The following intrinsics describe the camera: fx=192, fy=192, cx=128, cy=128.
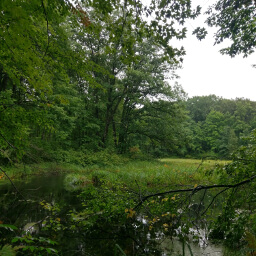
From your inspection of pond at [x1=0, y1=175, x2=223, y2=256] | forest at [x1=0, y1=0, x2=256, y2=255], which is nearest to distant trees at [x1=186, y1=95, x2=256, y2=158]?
forest at [x1=0, y1=0, x2=256, y2=255]

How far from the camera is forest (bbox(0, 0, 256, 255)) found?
2.64 metres

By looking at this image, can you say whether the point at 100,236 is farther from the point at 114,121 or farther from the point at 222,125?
the point at 222,125

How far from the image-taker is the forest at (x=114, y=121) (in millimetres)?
2639

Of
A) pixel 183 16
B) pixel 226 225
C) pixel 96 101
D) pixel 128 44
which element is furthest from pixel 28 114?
pixel 96 101

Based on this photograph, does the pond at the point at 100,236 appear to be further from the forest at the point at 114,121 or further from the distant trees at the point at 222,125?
the distant trees at the point at 222,125

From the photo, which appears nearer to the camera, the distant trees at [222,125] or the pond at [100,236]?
the pond at [100,236]

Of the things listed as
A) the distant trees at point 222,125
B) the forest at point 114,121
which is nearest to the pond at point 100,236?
the forest at point 114,121

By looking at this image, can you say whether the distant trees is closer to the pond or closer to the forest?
the forest

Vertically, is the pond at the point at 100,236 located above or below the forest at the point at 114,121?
below

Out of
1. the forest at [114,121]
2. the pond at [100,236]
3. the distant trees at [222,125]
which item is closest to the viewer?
the forest at [114,121]

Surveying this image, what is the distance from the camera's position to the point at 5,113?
162 inches

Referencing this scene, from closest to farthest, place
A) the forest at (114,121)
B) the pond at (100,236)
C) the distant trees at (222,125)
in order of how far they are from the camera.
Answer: the forest at (114,121) < the pond at (100,236) < the distant trees at (222,125)

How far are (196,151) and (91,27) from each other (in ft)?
146

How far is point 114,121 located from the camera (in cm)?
2317
